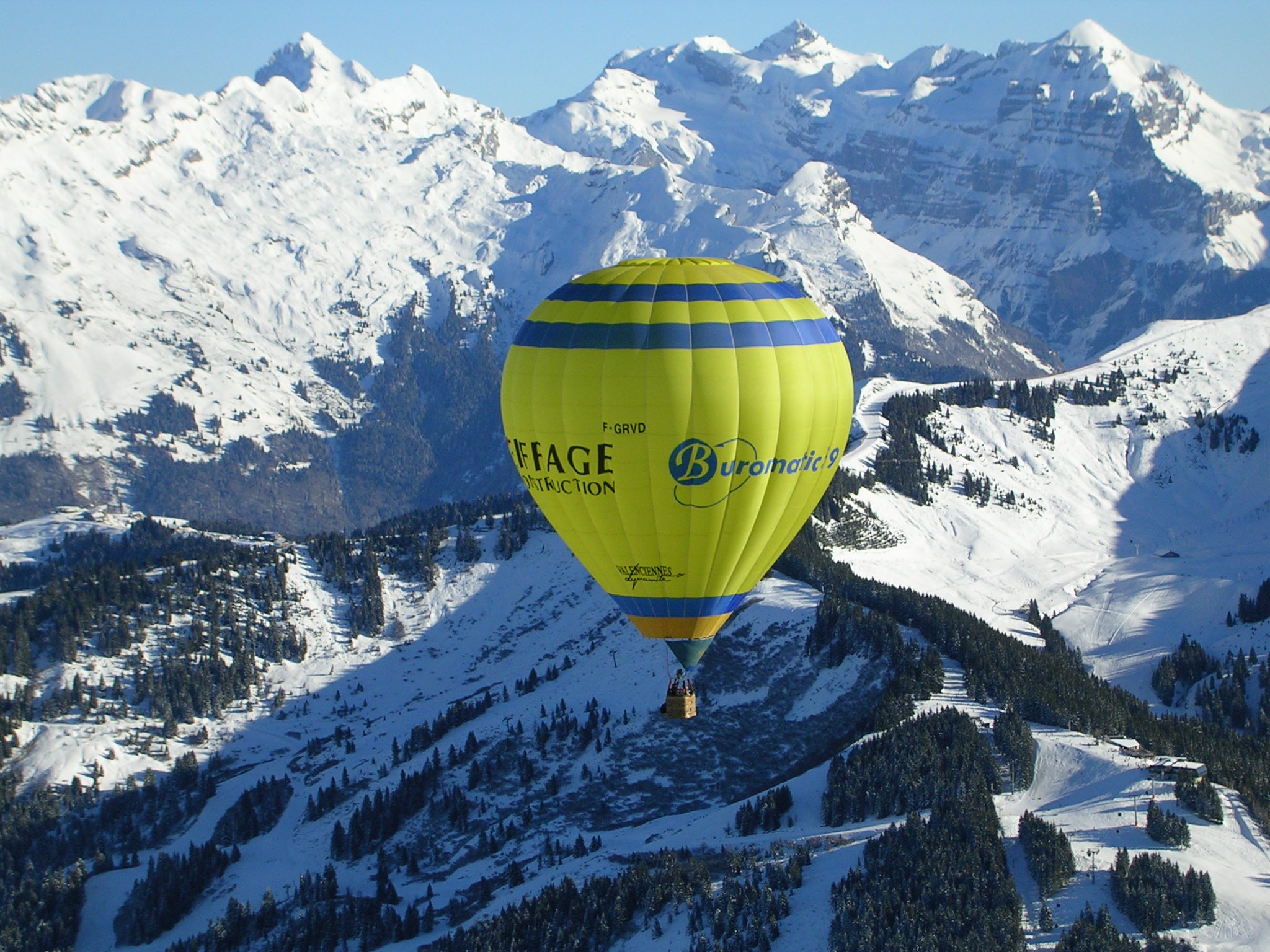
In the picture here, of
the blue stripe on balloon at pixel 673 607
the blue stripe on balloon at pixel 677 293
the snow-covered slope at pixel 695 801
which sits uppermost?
the blue stripe on balloon at pixel 677 293

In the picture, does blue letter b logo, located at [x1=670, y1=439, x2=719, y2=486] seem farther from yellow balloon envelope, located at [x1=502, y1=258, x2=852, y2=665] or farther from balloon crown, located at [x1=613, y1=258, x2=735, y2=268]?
balloon crown, located at [x1=613, y1=258, x2=735, y2=268]

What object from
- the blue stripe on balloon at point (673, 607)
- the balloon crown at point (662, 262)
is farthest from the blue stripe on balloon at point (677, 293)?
the blue stripe on balloon at point (673, 607)

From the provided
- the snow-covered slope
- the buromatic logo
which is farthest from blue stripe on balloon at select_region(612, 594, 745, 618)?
the snow-covered slope

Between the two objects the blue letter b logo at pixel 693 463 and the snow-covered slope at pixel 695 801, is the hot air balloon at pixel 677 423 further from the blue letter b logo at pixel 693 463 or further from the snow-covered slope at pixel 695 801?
the snow-covered slope at pixel 695 801

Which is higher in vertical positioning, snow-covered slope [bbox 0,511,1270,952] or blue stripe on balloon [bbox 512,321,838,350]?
blue stripe on balloon [bbox 512,321,838,350]

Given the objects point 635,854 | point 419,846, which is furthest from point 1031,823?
point 419,846

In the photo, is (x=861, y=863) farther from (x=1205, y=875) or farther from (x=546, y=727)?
(x=546, y=727)

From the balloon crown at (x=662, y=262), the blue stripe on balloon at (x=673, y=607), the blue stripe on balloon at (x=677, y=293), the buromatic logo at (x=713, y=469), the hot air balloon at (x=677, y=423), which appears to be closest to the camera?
the hot air balloon at (x=677, y=423)
